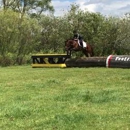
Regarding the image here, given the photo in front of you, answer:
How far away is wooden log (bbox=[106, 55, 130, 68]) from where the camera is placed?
1781 centimetres

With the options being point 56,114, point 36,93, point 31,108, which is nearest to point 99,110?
point 56,114

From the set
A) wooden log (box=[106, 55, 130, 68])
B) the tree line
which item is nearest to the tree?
the tree line

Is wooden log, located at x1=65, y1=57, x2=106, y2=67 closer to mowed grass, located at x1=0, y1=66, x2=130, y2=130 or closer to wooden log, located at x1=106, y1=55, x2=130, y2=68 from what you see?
wooden log, located at x1=106, y1=55, x2=130, y2=68

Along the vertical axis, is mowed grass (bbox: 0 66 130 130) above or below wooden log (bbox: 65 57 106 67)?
below

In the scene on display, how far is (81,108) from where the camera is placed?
7.39m

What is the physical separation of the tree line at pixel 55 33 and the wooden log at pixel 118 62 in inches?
358

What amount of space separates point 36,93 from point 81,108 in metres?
2.56

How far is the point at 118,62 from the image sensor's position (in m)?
18.2

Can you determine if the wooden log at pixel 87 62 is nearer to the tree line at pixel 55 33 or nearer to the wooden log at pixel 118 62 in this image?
the wooden log at pixel 118 62

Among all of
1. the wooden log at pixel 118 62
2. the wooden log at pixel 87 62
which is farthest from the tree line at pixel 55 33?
the wooden log at pixel 118 62

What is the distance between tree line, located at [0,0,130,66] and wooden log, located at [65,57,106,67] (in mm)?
6763

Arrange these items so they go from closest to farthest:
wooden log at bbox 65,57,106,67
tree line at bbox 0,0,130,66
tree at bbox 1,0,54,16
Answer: wooden log at bbox 65,57,106,67 < tree line at bbox 0,0,130,66 < tree at bbox 1,0,54,16

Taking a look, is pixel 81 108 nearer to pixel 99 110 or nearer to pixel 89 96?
pixel 99 110

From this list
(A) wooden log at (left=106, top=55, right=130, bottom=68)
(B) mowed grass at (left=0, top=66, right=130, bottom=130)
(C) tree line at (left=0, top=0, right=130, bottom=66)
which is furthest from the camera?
(C) tree line at (left=0, top=0, right=130, bottom=66)
